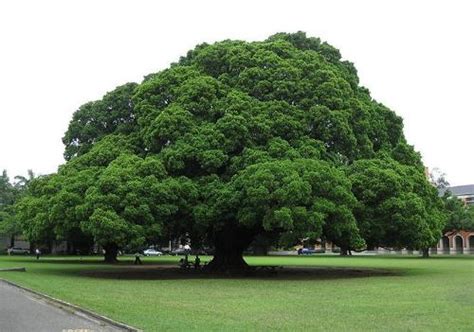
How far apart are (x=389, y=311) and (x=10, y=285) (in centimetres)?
1565

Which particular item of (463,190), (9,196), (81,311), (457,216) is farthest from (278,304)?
(463,190)

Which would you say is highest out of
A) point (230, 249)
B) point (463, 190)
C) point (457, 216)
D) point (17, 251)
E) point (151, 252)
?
point (463, 190)

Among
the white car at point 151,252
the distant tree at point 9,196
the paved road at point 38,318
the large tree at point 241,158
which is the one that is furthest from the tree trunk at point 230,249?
the white car at point 151,252

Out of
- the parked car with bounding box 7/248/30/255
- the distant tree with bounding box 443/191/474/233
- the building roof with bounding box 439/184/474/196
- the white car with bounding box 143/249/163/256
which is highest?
the building roof with bounding box 439/184/474/196

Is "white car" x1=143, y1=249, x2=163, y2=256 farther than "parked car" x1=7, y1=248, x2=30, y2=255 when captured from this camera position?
Yes

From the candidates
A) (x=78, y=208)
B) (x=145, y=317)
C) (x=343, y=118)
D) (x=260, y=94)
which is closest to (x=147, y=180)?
(x=78, y=208)

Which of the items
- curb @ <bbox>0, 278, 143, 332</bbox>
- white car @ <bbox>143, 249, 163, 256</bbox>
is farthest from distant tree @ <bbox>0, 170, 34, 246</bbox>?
curb @ <bbox>0, 278, 143, 332</bbox>

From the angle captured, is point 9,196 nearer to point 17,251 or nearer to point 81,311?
point 17,251

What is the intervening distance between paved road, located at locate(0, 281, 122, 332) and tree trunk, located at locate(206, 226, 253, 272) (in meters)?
14.5

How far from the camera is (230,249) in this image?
32594mm

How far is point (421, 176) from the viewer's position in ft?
103

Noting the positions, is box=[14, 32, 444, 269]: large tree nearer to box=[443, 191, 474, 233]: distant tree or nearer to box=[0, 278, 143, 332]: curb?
box=[0, 278, 143, 332]: curb

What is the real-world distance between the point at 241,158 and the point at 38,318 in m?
14.9

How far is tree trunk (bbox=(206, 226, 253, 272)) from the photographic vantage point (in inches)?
1254
